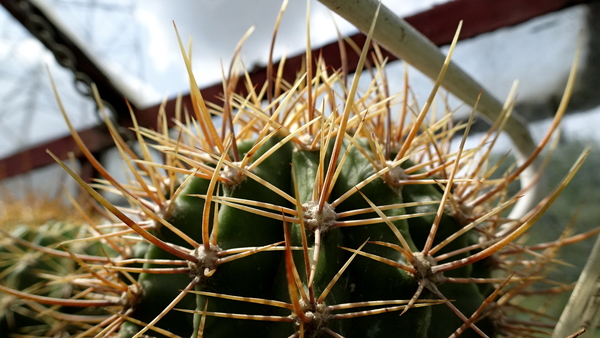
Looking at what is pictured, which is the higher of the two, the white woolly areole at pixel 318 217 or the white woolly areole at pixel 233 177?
the white woolly areole at pixel 233 177

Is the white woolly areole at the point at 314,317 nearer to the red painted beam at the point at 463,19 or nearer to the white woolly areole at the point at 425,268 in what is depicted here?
the white woolly areole at the point at 425,268

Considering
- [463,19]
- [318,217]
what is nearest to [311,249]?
[318,217]

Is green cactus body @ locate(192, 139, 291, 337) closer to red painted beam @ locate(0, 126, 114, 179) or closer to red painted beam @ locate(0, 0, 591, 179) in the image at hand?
red painted beam @ locate(0, 0, 591, 179)

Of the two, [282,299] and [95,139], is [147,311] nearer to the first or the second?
[282,299]

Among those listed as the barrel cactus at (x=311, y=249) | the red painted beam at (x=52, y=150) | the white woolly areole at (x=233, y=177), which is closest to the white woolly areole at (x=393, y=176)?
the barrel cactus at (x=311, y=249)

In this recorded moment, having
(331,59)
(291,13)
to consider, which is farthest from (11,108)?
(291,13)

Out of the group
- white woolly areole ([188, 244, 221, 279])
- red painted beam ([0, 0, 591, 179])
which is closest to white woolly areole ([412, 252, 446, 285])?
white woolly areole ([188, 244, 221, 279])

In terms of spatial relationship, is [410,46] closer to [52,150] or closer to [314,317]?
[314,317]
